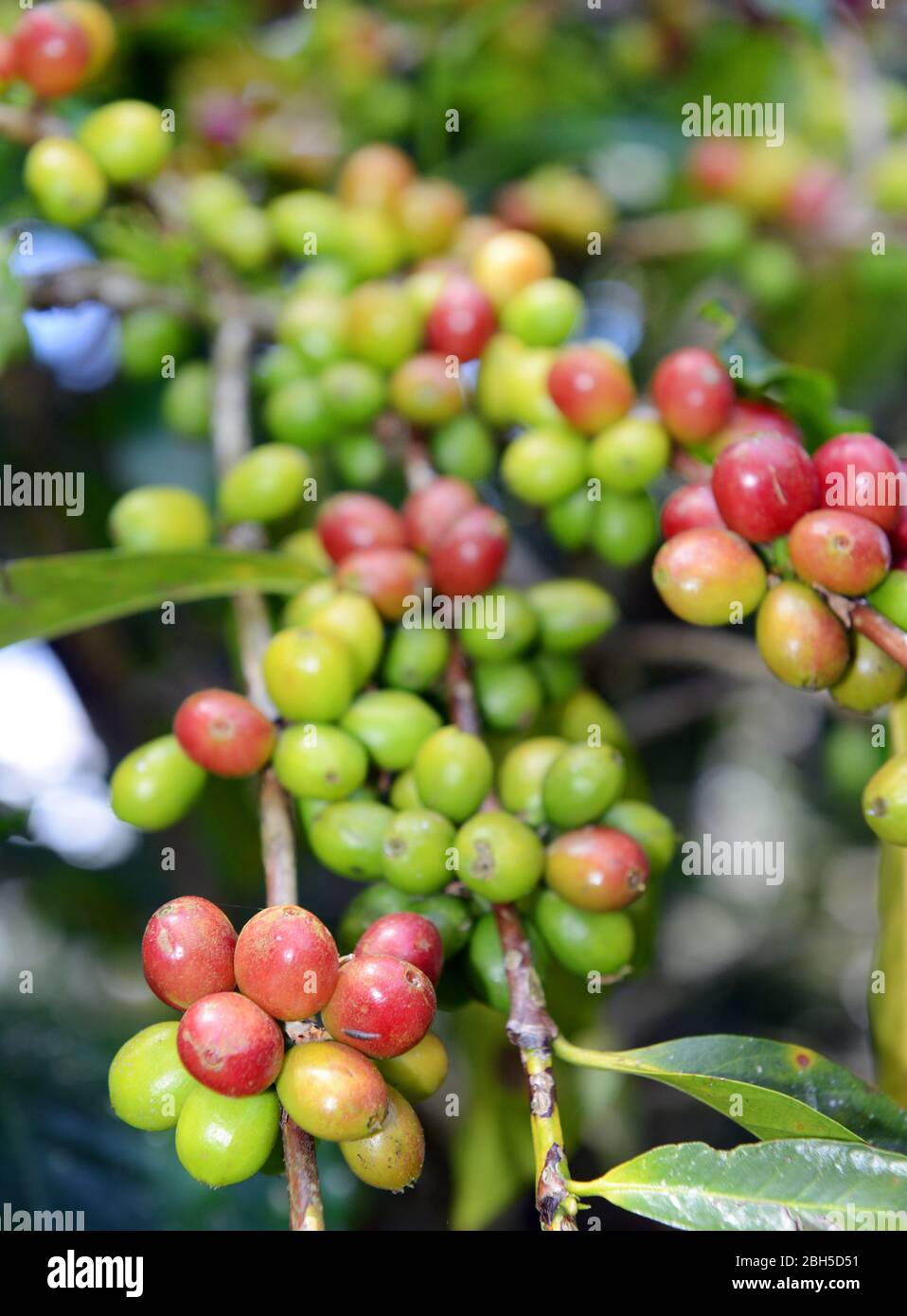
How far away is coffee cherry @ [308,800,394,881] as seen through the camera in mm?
1080

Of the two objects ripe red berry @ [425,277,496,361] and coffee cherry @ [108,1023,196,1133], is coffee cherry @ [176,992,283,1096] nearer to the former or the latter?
coffee cherry @ [108,1023,196,1133]

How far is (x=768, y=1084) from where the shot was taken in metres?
0.99

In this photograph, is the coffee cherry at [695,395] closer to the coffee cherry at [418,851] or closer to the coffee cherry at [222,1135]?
the coffee cherry at [418,851]

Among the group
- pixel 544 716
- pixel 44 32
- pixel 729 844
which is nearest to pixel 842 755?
pixel 729 844

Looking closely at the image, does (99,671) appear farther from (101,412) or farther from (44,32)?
(44,32)

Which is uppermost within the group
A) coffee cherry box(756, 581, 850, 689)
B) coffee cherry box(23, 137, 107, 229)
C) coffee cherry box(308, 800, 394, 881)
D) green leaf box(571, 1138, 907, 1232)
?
coffee cherry box(23, 137, 107, 229)

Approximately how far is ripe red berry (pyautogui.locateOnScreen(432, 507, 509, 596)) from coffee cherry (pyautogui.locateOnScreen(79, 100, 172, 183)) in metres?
0.71

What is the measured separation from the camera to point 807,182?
2068 mm

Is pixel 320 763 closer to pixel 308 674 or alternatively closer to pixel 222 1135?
pixel 308 674

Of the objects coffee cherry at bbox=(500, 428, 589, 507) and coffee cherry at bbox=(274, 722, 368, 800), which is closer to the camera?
coffee cherry at bbox=(274, 722, 368, 800)

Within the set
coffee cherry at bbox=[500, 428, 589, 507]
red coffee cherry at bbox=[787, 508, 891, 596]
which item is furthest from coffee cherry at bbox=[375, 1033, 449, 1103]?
coffee cherry at bbox=[500, 428, 589, 507]

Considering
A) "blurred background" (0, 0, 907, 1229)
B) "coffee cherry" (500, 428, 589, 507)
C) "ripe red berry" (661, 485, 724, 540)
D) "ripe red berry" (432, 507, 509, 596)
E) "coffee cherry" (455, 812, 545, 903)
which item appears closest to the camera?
"coffee cherry" (455, 812, 545, 903)

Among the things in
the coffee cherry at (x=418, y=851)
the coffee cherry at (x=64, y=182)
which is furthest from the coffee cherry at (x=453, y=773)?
the coffee cherry at (x=64, y=182)
